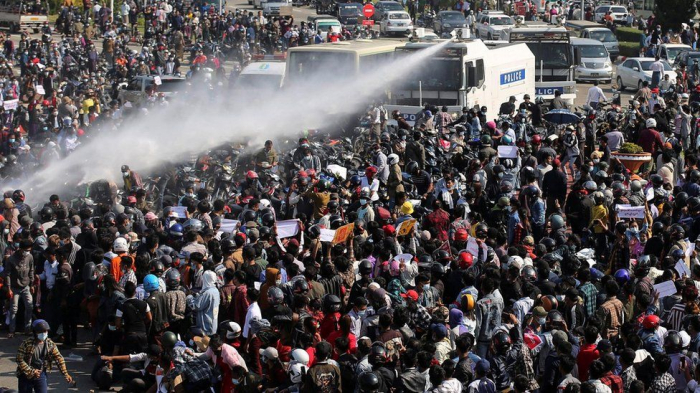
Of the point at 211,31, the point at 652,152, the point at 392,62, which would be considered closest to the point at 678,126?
the point at 652,152

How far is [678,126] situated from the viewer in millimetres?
24234

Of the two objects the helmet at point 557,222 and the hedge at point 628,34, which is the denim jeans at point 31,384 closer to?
the helmet at point 557,222

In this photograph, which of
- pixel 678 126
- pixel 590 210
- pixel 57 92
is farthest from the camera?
pixel 57 92

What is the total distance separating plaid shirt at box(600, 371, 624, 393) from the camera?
10.1 meters

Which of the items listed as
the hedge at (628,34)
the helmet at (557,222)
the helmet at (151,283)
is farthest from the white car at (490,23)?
the helmet at (151,283)

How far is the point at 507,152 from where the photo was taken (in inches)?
768

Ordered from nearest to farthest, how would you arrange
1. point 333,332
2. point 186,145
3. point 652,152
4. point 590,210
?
point 333,332 → point 590,210 → point 652,152 → point 186,145

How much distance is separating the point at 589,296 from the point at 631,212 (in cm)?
332

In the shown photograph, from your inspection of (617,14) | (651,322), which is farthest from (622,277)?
(617,14)

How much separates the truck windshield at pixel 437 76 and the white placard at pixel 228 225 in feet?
36.9

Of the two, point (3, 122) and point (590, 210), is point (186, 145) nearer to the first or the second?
point (3, 122)

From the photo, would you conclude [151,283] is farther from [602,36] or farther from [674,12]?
[674,12]

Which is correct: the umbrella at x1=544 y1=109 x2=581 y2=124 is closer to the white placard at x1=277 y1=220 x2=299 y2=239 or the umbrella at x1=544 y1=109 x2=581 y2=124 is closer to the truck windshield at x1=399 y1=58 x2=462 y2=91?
the truck windshield at x1=399 y1=58 x2=462 y2=91

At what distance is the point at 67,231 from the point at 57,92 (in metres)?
21.5
